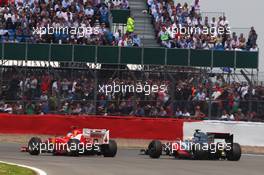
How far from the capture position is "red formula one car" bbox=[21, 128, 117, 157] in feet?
70.5

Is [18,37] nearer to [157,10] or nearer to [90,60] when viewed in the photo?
[90,60]

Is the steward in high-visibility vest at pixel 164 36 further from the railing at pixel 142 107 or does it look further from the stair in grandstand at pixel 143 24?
the railing at pixel 142 107

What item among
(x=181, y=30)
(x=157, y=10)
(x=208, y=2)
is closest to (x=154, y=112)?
(x=181, y=30)

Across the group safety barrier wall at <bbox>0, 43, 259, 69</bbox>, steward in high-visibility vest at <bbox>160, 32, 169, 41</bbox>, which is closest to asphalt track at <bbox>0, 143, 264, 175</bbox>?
safety barrier wall at <bbox>0, 43, 259, 69</bbox>

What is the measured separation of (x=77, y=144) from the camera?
2156 cm

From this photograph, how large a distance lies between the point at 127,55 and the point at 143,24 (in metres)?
4.65

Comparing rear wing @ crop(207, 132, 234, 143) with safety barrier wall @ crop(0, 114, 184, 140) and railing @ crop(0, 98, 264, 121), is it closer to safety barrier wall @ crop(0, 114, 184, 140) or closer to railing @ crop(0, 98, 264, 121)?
railing @ crop(0, 98, 264, 121)

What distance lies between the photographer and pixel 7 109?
27.7 meters

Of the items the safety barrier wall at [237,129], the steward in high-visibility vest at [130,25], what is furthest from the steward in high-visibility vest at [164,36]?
the safety barrier wall at [237,129]

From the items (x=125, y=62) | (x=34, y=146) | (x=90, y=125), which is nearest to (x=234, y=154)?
(x=34, y=146)

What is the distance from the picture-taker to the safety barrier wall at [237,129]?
26969 millimetres

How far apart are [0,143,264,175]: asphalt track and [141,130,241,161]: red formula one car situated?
38 cm

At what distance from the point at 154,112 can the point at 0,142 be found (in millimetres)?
5486

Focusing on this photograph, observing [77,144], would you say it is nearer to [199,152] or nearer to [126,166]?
[199,152]
